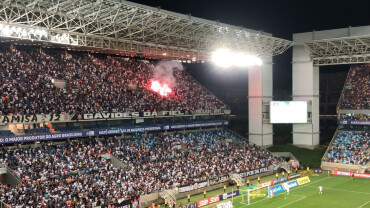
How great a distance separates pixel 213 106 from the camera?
5756 cm

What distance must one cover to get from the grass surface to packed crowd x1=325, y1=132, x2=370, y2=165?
1.53 m

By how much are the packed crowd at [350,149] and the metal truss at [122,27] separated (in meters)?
15.6

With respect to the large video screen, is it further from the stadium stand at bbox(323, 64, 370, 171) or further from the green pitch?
the green pitch

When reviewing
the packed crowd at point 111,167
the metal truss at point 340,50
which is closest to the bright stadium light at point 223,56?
the packed crowd at point 111,167

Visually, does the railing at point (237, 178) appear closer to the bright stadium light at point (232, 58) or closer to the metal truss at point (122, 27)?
the bright stadium light at point (232, 58)

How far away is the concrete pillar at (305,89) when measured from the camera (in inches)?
2212

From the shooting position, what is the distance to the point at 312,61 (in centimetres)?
5609

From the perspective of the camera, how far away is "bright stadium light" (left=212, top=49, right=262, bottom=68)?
49062 mm

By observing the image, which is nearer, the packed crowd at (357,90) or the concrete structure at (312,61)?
the concrete structure at (312,61)

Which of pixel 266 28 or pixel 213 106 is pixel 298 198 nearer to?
pixel 213 106

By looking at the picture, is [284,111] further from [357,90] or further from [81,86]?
[81,86]

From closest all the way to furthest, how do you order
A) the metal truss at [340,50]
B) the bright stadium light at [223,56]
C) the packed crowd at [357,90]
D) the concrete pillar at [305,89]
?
the bright stadium light at [223,56], the metal truss at [340,50], the concrete pillar at [305,89], the packed crowd at [357,90]

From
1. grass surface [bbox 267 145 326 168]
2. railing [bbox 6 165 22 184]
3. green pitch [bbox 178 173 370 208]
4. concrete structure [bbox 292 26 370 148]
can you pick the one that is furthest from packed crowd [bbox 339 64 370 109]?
railing [bbox 6 165 22 184]

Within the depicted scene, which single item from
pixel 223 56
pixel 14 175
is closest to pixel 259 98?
pixel 223 56
